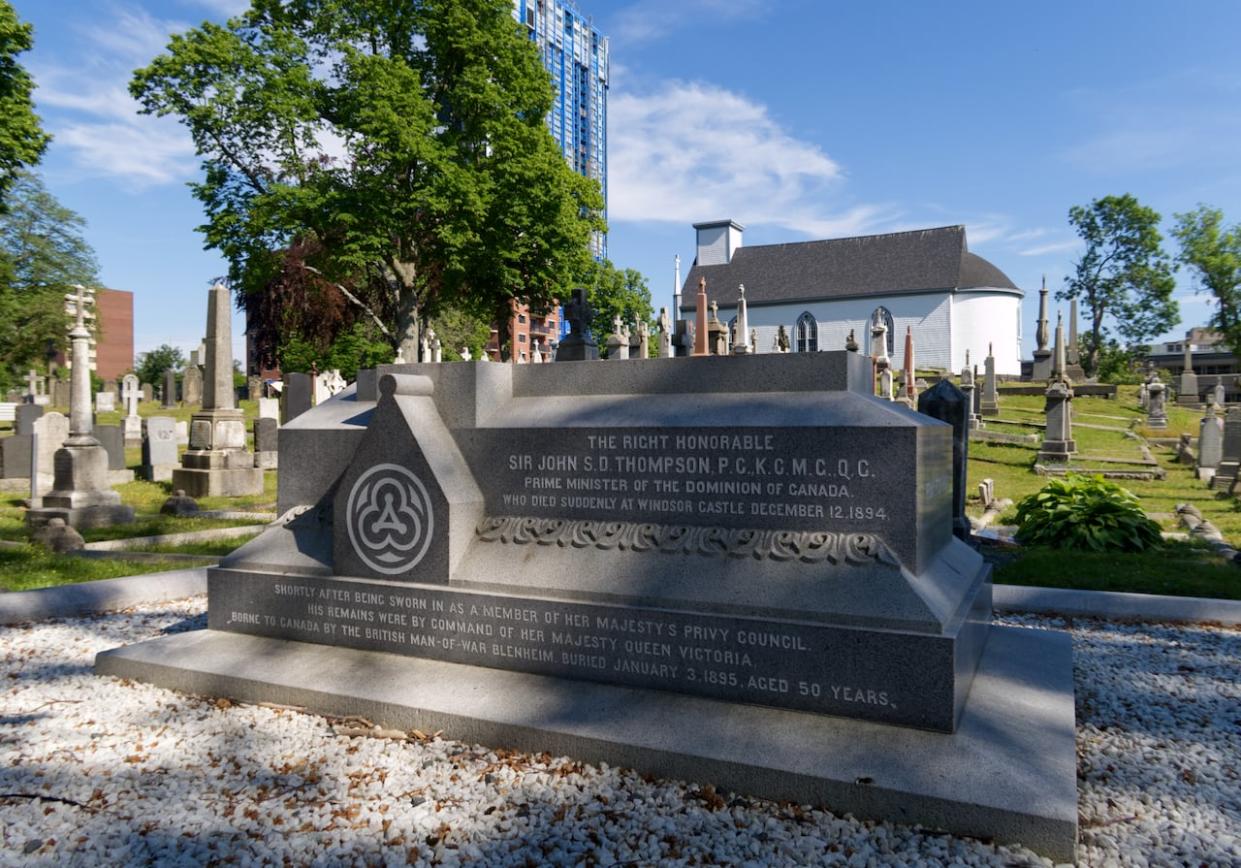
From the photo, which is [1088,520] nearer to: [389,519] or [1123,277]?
[389,519]

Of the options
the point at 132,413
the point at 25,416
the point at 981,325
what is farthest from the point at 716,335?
the point at 981,325

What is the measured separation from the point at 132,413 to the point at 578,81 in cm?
8349

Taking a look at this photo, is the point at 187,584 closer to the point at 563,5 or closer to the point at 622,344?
the point at 622,344

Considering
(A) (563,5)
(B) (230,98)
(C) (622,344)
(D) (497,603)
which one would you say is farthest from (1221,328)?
(A) (563,5)

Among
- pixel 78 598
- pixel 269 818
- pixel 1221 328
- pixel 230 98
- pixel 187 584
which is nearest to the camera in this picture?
pixel 269 818

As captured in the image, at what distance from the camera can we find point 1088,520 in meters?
9.95

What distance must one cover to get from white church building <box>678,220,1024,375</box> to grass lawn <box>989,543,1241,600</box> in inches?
1905

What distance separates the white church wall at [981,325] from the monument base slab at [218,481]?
181 feet

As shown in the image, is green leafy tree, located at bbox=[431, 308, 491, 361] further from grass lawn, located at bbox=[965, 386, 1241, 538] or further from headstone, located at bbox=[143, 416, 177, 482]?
grass lawn, located at bbox=[965, 386, 1241, 538]

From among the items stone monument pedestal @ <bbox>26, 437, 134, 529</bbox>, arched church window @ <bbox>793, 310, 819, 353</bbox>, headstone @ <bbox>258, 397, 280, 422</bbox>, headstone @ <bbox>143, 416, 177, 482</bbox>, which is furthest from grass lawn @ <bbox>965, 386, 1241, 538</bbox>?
arched church window @ <bbox>793, 310, 819, 353</bbox>

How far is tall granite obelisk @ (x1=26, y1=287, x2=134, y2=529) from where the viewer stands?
39.7 ft

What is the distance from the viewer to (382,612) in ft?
16.2

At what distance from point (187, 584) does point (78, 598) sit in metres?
0.89

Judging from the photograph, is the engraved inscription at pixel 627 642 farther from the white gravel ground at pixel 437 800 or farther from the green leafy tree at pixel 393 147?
the green leafy tree at pixel 393 147
